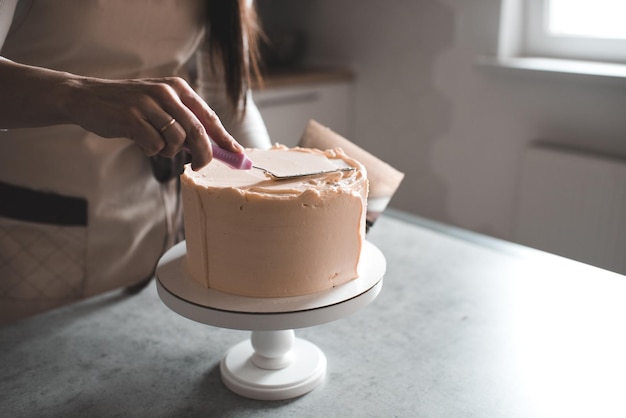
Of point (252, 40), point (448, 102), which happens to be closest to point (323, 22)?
point (448, 102)

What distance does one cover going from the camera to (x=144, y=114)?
700 mm

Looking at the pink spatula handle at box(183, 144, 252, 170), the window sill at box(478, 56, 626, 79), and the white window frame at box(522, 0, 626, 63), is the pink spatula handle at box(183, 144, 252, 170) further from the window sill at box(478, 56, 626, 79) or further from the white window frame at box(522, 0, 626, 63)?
the white window frame at box(522, 0, 626, 63)

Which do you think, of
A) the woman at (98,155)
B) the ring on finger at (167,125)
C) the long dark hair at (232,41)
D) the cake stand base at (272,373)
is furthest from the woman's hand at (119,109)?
the long dark hair at (232,41)

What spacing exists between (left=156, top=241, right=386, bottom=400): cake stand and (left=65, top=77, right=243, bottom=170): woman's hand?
0.17 m

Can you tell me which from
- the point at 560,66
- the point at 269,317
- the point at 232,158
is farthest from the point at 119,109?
the point at 560,66

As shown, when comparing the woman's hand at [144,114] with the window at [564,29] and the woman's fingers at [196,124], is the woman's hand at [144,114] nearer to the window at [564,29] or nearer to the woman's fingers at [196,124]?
the woman's fingers at [196,124]

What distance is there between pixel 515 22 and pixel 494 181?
1.97ft

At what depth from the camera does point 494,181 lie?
2549 mm

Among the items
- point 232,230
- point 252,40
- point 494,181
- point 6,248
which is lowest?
Answer: point 494,181

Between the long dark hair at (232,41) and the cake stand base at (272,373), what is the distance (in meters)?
0.46

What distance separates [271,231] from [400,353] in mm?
313

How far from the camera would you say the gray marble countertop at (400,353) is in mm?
842

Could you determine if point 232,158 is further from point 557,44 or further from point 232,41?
point 557,44

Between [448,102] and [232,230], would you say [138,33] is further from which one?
[448,102]
